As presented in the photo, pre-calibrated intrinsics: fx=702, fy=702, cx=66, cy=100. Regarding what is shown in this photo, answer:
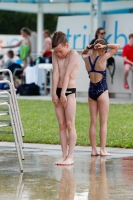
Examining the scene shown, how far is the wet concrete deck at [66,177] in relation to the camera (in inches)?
263

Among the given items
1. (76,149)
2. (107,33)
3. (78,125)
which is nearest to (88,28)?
(107,33)

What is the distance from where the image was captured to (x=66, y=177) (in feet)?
25.2

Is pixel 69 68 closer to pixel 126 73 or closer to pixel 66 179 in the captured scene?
pixel 66 179

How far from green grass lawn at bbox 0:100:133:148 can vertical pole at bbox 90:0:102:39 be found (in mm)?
3714

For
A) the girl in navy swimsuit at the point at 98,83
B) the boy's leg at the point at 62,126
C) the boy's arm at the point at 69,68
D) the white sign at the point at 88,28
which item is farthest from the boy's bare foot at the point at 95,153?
the white sign at the point at 88,28

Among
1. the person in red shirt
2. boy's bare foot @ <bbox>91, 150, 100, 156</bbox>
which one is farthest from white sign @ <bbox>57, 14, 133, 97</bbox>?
boy's bare foot @ <bbox>91, 150, 100, 156</bbox>

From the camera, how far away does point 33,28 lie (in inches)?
2432

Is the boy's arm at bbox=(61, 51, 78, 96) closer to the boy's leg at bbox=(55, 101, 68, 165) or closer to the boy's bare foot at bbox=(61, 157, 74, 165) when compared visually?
the boy's leg at bbox=(55, 101, 68, 165)

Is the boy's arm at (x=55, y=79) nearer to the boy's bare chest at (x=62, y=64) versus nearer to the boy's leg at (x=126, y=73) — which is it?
the boy's bare chest at (x=62, y=64)

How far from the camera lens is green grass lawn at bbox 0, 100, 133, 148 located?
11052 millimetres

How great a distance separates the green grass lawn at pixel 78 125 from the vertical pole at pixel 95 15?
12.2ft

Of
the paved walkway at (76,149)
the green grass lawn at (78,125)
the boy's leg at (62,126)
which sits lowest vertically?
the green grass lawn at (78,125)

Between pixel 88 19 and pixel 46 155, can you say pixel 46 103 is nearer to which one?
Result: pixel 88 19

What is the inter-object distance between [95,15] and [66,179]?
1403cm
